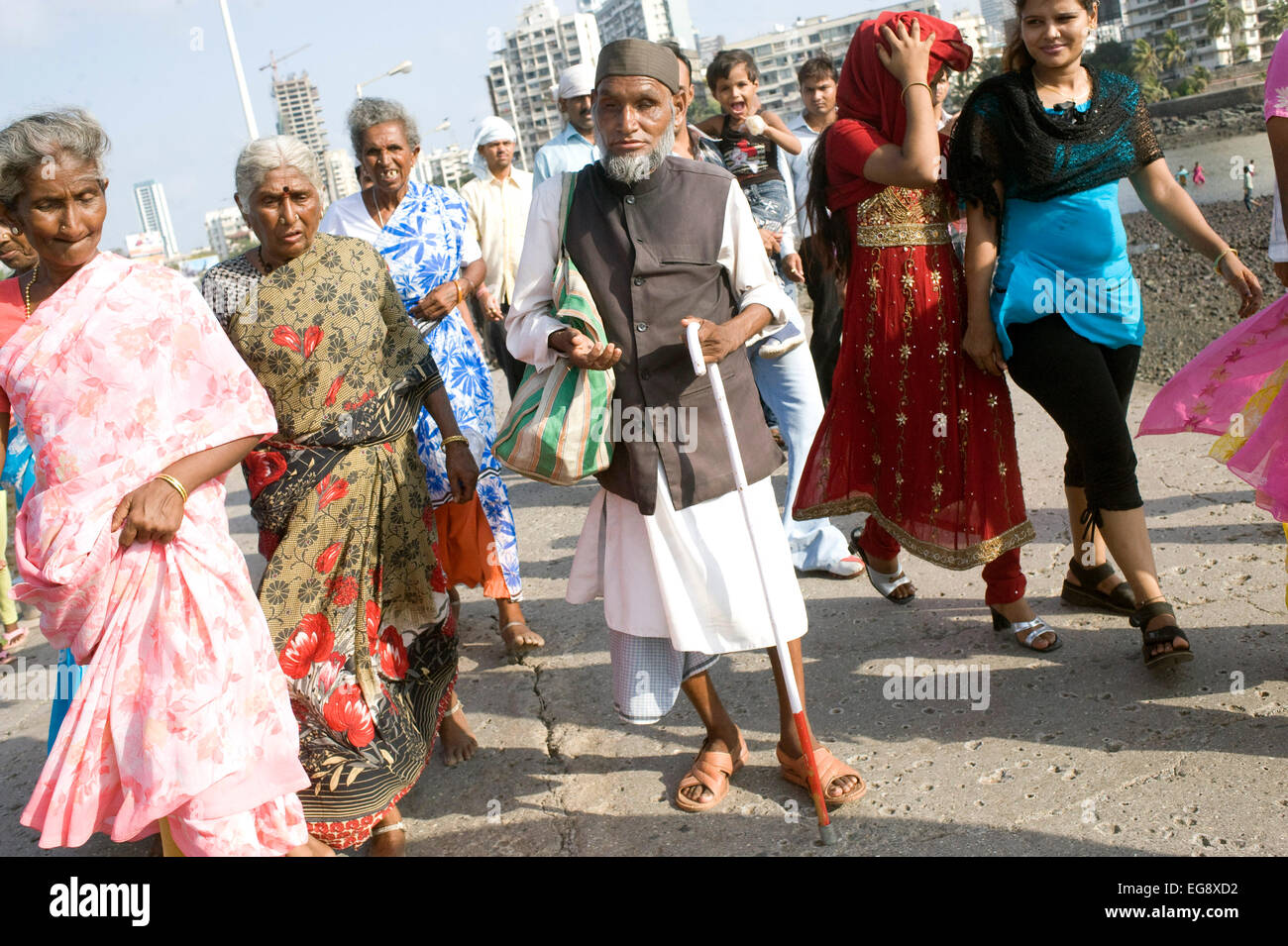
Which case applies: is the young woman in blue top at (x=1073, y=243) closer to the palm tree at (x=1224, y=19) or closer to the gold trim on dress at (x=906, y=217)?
the gold trim on dress at (x=906, y=217)

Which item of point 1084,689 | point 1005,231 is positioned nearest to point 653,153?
point 1005,231

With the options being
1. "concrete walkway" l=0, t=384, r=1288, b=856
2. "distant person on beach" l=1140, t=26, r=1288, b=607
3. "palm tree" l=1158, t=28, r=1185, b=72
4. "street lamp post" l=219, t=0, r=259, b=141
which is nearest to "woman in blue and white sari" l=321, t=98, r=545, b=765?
"concrete walkway" l=0, t=384, r=1288, b=856

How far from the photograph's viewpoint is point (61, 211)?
2.51 metres

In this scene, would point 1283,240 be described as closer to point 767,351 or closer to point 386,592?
point 767,351

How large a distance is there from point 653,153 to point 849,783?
185cm

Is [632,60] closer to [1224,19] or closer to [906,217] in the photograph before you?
[906,217]

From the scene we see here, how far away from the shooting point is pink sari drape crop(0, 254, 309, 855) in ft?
8.09

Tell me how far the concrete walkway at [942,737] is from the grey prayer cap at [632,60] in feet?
6.86

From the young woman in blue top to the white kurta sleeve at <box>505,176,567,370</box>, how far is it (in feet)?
4.75

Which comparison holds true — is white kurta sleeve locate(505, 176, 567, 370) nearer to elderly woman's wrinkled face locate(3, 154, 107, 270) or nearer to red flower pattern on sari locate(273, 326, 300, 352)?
red flower pattern on sari locate(273, 326, 300, 352)

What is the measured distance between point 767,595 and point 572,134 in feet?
13.4

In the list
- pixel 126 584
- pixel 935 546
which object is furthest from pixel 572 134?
pixel 126 584
